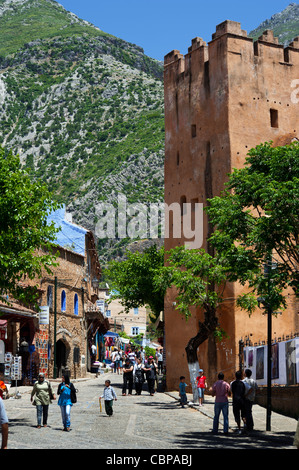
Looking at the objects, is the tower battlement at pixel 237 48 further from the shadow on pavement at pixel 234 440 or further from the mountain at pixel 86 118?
the mountain at pixel 86 118

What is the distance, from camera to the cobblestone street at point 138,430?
14.6 meters

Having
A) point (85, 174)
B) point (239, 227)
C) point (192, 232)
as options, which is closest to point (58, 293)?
point (192, 232)

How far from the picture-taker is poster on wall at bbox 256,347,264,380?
24.8m

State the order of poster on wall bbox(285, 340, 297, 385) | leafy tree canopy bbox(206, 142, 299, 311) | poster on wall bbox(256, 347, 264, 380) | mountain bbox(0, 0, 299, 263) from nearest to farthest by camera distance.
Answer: leafy tree canopy bbox(206, 142, 299, 311) → poster on wall bbox(285, 340, 297, 385) → poster on wall bbox(256, 347, 264, 380) → mountain bbox(0, 0, 299, 263)

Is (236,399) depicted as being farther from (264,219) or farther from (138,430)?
(264,219)

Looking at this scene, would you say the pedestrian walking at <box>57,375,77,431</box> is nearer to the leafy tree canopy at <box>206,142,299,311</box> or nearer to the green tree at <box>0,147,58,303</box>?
the green tree at <box>0,147,58,303</box>

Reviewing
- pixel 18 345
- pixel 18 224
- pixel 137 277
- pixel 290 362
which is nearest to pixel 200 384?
pixel 290 362

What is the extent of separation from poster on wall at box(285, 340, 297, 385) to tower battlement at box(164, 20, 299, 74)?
17.6m

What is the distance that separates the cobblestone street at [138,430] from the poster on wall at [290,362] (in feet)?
4.03

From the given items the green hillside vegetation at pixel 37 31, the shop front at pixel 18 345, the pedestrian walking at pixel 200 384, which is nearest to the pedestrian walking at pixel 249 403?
the pedestrian walking at pixel 200 384

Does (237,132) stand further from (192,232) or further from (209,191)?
(192,232)

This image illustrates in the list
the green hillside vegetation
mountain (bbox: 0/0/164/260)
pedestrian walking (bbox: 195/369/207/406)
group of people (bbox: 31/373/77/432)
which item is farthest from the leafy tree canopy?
the green hillside vegetation

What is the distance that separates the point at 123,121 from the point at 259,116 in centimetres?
9976

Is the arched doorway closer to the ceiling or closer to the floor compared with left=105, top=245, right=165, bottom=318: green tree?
closer to the floor
